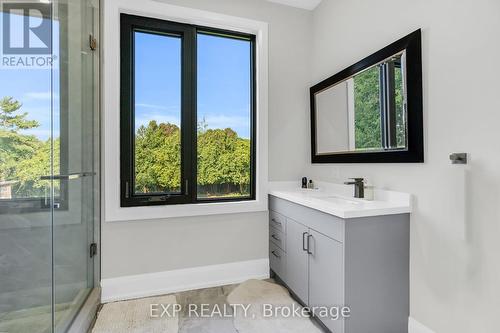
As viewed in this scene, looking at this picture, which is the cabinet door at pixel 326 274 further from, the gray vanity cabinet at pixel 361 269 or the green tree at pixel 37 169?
the green tree at pixel 37 169

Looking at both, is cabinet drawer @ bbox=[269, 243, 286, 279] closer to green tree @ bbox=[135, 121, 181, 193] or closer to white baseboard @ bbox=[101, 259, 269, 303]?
white baseboard @ bbox=[101, 259, 269, 303]

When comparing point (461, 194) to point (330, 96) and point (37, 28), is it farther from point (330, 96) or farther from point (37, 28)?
point (37, 28)

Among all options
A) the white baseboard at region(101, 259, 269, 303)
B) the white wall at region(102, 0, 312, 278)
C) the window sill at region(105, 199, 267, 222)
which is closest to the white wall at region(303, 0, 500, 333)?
the white wall at region(102, 0, 312, 278)

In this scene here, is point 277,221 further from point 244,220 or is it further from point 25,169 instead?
point 25,169

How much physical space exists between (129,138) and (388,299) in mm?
2258

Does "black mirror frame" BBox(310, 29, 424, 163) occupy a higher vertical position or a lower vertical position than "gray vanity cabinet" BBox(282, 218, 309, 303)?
higher

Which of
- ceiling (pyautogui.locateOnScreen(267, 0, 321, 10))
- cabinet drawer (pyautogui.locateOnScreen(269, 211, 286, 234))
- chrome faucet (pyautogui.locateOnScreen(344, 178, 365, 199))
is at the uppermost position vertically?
ceiling (pyautogui.locateOnScreen(267, 0, 321, 10))

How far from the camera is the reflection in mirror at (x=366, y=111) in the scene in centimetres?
173

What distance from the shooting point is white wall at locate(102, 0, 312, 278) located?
2.23m

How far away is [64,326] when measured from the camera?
1648 millimetres

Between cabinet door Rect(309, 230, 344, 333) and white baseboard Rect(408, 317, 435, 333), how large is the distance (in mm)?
497
